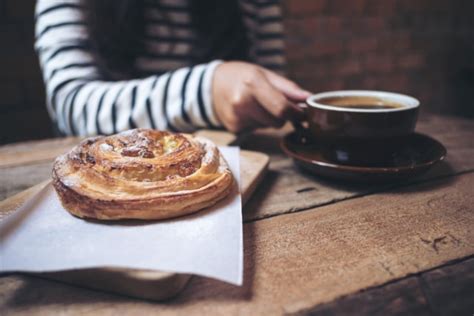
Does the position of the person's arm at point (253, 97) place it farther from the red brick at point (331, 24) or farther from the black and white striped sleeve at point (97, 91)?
the red brick at point (331, 24)

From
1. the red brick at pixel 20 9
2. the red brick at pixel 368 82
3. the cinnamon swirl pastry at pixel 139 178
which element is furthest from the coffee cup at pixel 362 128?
the red brick at pixel 368 82

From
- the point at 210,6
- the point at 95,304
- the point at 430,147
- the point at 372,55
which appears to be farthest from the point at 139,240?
the point at 372,55

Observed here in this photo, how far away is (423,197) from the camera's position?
56cm

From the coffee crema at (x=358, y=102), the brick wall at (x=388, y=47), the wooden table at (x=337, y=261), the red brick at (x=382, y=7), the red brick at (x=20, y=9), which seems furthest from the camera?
the red brick at (x=382, y=7)

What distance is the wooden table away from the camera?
1.17ft

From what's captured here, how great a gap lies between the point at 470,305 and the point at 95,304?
1.15 ft

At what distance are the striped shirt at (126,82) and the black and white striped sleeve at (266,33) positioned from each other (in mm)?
248

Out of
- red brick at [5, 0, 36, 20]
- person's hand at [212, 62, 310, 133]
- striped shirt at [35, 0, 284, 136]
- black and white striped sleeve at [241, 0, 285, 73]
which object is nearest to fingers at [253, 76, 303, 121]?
Result: person's hand at [212, 62, 310, 133]

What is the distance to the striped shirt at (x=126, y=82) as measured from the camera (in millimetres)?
849

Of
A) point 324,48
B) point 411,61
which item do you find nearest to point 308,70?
A: point 324,48

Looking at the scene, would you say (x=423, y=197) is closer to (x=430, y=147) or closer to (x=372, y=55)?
(x=430, y=147)

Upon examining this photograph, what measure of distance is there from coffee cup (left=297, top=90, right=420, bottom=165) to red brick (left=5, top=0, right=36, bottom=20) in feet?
3.70

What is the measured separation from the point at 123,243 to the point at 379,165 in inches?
16.2

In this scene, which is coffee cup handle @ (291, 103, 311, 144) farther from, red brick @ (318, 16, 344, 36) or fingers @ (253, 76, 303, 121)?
red brick @ (318, 16, 344, 36)
